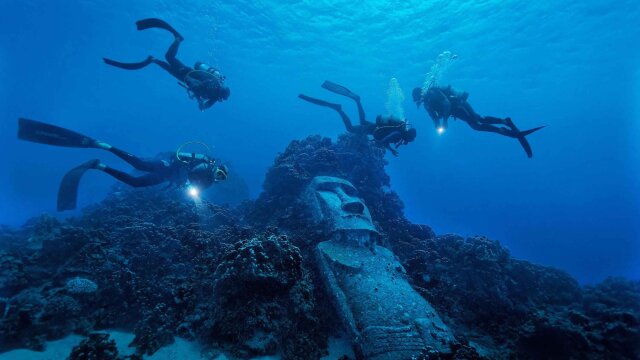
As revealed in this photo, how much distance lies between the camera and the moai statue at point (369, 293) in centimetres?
462

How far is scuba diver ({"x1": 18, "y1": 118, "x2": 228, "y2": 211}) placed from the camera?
6.36 m

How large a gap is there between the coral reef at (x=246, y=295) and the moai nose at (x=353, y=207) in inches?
35.7

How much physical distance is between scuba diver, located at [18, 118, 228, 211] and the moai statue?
2.92m

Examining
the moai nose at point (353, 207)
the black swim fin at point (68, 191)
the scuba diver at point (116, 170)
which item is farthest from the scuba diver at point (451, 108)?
the black swim fin at point (68, 191)

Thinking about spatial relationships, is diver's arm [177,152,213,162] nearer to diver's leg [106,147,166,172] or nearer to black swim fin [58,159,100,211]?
diver's leg [106,147,166,172]

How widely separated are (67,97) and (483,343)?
102232 mm

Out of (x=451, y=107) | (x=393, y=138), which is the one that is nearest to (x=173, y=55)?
(x=393, y=138)

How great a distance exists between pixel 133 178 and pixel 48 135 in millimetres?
1806

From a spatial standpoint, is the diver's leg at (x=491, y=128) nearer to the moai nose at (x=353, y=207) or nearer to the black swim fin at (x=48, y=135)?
the moai nose at (x=353, y=207)

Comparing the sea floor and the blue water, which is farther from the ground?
the blue water

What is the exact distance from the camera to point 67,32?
41625 millimetres

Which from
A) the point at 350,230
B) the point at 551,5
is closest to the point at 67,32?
the point at 350,230

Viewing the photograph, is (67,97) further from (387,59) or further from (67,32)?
(387,59)

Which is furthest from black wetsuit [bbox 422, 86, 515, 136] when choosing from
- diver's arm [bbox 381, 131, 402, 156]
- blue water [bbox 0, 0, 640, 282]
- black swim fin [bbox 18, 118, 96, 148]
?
blue water [bbox 0, 0, 640, 282]
